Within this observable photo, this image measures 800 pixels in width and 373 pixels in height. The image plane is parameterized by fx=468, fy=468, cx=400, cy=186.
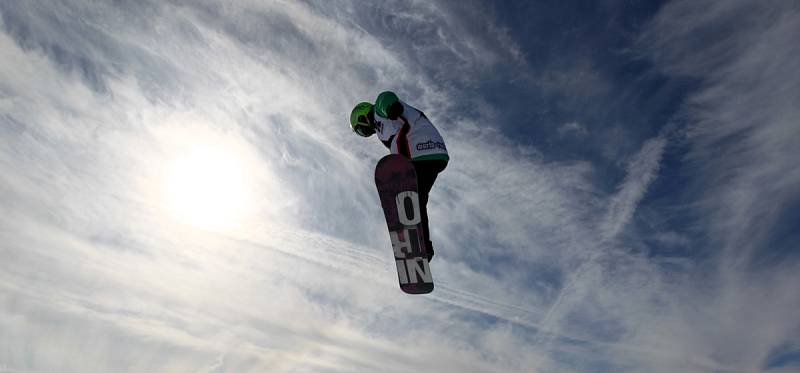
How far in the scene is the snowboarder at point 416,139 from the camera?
35.8 feet

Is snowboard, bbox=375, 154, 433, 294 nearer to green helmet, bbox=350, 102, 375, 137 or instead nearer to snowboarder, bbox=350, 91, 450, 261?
snowboarder, bbox=350, 91, 450, 261

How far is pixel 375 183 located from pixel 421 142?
1.46 metres

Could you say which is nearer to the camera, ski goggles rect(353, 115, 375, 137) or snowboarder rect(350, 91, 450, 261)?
snowboarder rect(350, 91, 450, 261)

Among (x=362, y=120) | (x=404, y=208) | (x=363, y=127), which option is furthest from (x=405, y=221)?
(x=362, y=120)

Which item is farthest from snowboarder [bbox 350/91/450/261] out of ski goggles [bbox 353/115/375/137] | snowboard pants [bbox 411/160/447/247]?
ski goggles [bbox 353/115/375/137]

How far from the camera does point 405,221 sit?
10891 millimetres

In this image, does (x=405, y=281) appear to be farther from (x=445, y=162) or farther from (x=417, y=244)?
(x=445, y=162)

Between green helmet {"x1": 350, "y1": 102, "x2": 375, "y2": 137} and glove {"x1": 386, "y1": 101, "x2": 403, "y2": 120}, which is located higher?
green helmet {"x1": 350, "y1": 102, "x2": 375, "y2": 137}

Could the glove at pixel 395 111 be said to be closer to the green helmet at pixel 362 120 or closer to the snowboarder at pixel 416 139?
the snowboarder at pixel 416 139

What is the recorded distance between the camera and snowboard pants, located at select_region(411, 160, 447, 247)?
35.9 ft

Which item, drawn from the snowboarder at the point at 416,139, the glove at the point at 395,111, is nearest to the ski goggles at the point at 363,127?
the snowboarder at the point at 416,139

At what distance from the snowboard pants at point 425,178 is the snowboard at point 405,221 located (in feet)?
0.55

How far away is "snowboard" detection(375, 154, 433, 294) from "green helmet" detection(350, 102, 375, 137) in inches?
51.0

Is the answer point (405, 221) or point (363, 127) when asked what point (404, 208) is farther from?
point (363, 127)
